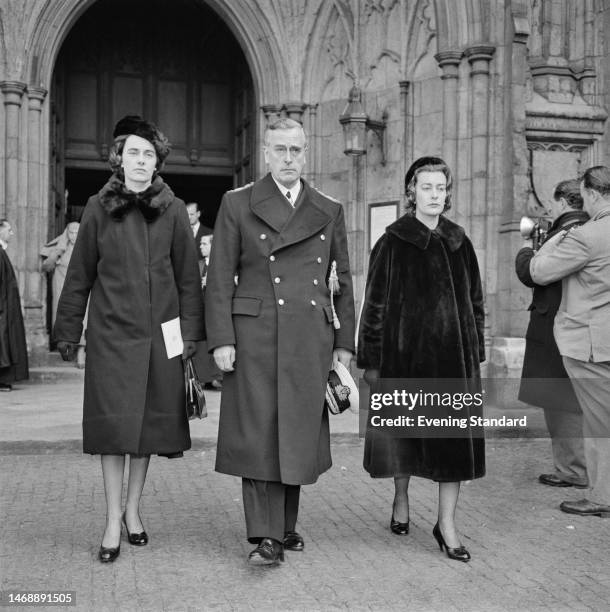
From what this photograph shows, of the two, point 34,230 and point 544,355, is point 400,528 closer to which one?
point 544,355

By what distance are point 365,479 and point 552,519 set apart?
1.41m

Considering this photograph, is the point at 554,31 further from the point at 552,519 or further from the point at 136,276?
the point at 136,276

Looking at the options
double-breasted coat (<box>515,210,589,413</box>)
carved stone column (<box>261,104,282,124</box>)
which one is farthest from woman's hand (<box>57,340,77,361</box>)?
carved stone column (<box>261,104,282,124</box>)

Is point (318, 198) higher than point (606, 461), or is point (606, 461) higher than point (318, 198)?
point (318, 198)

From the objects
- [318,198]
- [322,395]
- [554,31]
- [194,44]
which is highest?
[194,44]

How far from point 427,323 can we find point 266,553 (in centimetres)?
132

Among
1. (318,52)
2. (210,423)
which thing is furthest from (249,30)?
(210,423)

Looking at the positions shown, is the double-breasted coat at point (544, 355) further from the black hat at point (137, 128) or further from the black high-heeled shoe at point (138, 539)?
the black high-heeled shoe at point (138, 539)

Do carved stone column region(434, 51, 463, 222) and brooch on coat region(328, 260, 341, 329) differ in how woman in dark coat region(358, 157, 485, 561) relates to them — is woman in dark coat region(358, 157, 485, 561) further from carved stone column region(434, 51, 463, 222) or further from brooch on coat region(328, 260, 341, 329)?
carved stone column region(434, 51, 463, 222)

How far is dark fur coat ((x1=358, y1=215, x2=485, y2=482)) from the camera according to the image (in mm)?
4750

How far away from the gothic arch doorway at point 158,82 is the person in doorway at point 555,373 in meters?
8.49

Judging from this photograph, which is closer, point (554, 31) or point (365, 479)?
point (365, 479)

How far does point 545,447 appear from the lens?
7906mm

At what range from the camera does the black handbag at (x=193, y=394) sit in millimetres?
4648
